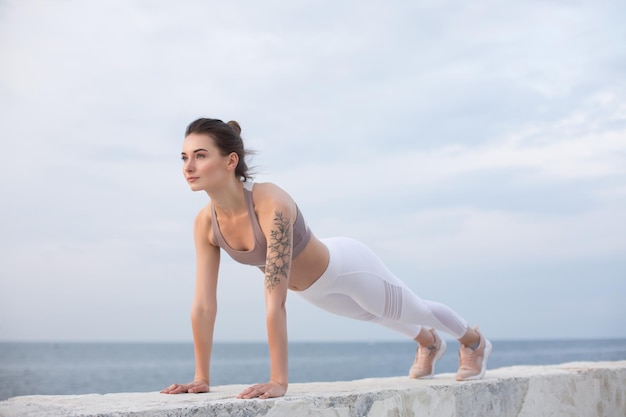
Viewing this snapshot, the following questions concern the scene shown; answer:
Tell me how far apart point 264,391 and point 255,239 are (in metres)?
0.69

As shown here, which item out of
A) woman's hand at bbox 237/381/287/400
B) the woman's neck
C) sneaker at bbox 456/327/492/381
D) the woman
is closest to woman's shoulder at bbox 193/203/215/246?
the woman

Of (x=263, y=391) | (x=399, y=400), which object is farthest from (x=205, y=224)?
(x=399, y=400)

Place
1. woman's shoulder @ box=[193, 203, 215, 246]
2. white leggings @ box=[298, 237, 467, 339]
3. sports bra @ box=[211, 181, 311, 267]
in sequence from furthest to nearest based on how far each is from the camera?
white leggings @ box=[298, 237, 467, 339], woman's shoulder @ box=[193, 203, 215, 246], sports bra @ box=[211, 181, 311, 267]

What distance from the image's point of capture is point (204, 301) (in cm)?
301

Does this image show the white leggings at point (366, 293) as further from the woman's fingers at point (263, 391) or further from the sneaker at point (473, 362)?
the woman's fingers at point (263, 391)

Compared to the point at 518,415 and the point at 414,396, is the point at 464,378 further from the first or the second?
the point at 414,396

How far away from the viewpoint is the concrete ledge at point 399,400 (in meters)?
2.35

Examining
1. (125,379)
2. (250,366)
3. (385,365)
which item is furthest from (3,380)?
(385,365)

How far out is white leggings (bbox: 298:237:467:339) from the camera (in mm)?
3424

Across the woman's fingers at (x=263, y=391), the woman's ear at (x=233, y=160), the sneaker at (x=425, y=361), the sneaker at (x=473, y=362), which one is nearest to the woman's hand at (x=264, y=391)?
the woman's fingers at (x=263, y=391)

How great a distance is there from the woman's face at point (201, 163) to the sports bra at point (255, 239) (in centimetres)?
18

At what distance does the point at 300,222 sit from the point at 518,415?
164cm

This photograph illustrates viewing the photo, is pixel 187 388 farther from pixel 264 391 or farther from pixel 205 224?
pixel 205 224

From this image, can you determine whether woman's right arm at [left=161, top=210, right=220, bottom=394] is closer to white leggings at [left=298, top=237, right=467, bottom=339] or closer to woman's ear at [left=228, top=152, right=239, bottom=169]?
woman's ear at [left=228, top=152, right=239, bottom=169]
